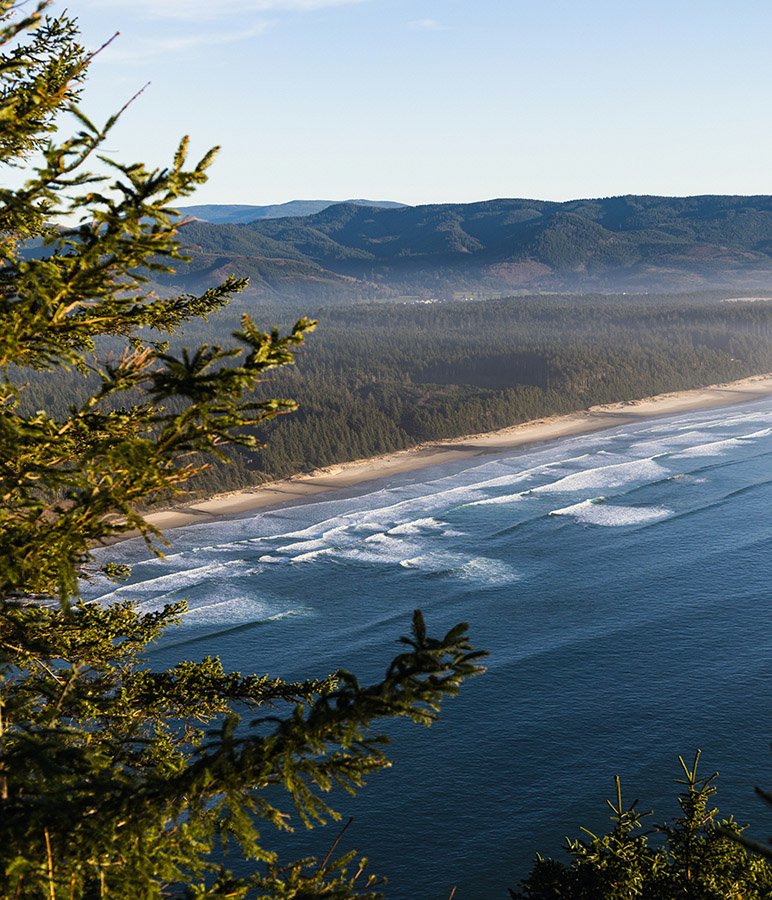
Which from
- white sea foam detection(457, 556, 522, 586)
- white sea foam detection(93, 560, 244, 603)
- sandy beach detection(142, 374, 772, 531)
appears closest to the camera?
white sea foam detection(93, 560, 244, 603)

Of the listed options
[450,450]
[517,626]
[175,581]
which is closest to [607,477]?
[450,450]

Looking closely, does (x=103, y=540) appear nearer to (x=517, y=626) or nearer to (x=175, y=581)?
(x=517, y=626)

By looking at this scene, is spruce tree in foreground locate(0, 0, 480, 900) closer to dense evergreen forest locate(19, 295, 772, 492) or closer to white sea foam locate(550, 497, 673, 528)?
white sea foam locate(550, 497, 673, 528)

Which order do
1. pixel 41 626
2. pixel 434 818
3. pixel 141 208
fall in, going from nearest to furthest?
1. pixel 141 208
2. pixel 41 626
3. pixel 434 818

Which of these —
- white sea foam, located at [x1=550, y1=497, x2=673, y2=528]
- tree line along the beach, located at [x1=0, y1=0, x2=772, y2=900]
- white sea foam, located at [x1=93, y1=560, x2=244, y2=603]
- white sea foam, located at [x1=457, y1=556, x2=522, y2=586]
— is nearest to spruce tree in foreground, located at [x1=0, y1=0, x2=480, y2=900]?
tree line along the beach, located at [x1=0, y1=0, x2=772, y2=900]

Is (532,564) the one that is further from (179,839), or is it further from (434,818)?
(179,839)

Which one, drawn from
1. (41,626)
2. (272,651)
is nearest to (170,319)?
(41,626)
